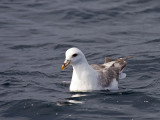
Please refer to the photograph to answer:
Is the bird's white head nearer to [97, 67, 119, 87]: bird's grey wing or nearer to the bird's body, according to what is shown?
the bird's body

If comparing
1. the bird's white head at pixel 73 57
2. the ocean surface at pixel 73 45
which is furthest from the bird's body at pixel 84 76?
the ocean surface at pixel 73 45

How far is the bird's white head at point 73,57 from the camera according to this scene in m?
10.3

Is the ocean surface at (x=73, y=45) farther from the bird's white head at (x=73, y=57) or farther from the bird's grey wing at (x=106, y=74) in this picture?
the bird's white head at (x=73, y=57)

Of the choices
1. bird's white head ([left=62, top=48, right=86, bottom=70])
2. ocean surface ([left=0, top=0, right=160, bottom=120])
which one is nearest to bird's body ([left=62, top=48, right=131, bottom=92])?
bird's white head ([left=62, top=48, right=86, bottom=70])

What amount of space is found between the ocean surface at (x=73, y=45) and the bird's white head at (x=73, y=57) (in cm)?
77

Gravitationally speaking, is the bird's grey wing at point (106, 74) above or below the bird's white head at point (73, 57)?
below

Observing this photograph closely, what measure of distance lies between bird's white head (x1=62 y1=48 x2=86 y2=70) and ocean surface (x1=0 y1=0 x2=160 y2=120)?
2.53 ft

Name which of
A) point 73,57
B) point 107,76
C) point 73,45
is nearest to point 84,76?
point 73,57

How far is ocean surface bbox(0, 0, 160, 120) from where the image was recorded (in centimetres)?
966

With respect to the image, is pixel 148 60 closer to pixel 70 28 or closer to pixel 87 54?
pixel 87 54

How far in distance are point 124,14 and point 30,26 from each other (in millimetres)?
3736

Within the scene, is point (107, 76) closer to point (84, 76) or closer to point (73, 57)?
point (84, 76)

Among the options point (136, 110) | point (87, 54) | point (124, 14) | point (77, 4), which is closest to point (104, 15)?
point (124, 14)

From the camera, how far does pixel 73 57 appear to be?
1045cm
